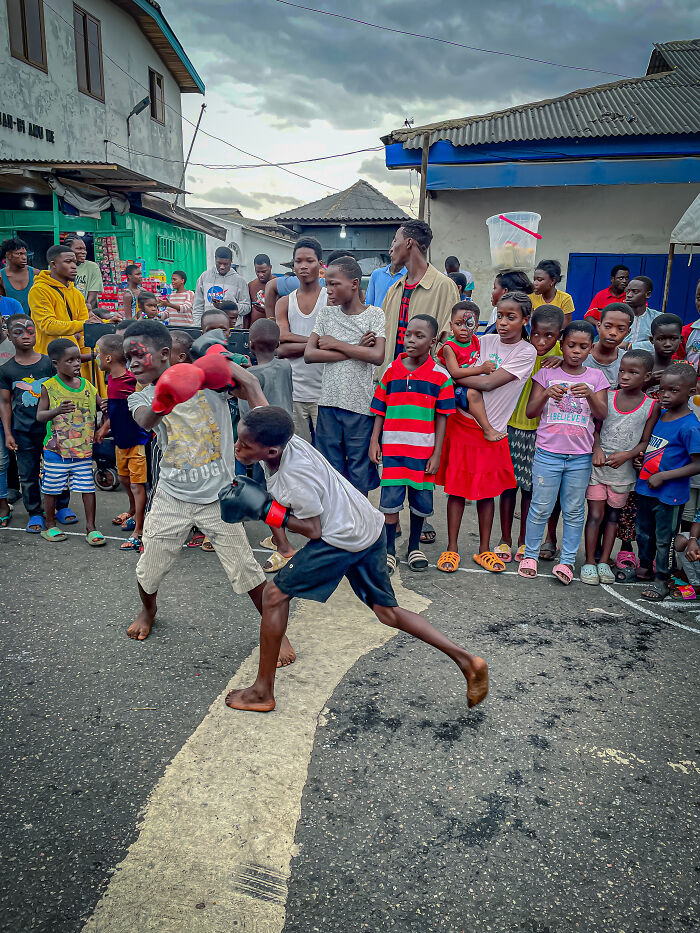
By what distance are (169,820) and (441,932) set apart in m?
0.93

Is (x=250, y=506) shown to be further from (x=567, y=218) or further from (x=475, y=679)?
(x=567, y=218)

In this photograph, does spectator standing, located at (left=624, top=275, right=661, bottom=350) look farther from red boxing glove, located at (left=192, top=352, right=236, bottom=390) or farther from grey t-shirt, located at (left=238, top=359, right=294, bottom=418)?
red boxing glove, located at (left=192, top=352, right=236, bottom=390)

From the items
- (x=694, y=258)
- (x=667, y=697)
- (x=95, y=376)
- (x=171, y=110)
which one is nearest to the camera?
(x=667, y=697)

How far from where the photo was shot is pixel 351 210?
2303 centimetres

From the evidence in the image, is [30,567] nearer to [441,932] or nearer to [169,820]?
[169,820]

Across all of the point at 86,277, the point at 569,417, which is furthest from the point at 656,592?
the point at 86,277

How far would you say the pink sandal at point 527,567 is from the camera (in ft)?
14.0

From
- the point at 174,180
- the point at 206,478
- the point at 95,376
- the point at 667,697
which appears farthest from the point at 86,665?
the point at 174,180

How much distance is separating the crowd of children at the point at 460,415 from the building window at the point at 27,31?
10.4 metres

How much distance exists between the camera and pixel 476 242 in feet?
34.9

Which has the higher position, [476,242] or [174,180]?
[174,180]

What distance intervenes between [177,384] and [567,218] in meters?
9.48

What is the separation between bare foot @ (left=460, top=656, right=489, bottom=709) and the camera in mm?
2703

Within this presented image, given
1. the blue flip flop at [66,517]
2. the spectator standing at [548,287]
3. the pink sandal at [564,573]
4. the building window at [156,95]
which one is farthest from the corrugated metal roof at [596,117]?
the building window at [156,95]
